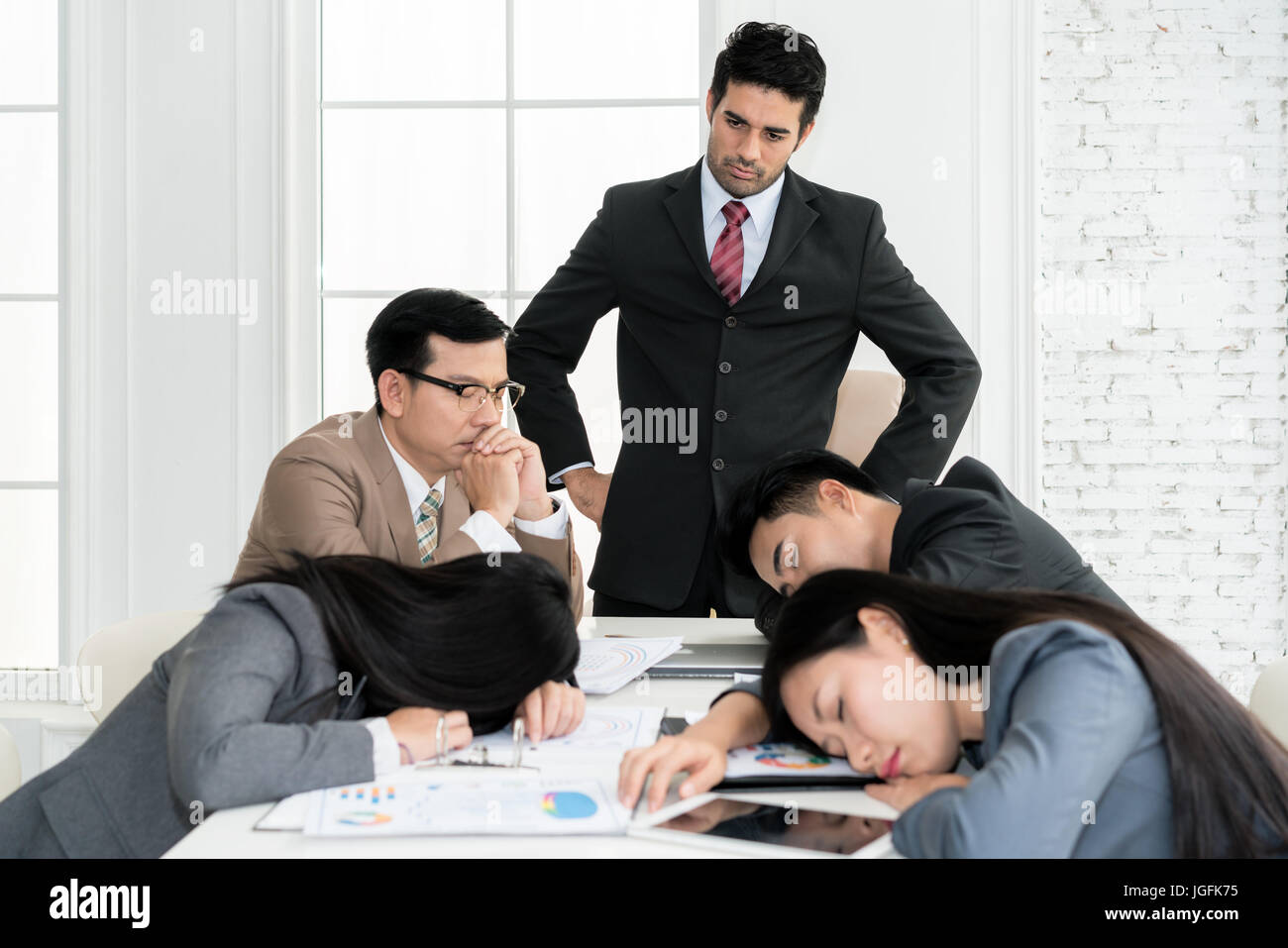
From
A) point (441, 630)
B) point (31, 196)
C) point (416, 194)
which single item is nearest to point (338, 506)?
point (441, 630)

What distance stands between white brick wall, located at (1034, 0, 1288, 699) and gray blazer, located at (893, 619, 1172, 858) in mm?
2609

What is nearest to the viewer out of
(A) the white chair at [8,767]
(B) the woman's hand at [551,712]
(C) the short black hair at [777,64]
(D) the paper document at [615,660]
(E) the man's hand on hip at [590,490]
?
(B) the woman's hand at [551,712]

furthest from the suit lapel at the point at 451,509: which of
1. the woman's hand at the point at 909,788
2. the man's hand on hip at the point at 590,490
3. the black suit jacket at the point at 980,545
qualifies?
the woman's hand at the point at 909,788

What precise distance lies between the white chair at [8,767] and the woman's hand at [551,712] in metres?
0.73

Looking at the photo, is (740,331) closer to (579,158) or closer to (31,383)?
(579,158)

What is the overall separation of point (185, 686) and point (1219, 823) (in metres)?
1.00

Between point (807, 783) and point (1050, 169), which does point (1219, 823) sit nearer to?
point (807, 783)

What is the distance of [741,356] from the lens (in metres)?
2.47

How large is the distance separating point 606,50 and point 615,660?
93.8 inches

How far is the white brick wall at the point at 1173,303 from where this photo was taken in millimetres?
3412

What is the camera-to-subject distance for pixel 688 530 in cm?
246

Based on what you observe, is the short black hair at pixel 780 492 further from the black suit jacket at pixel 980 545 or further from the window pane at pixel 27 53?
the window pane at pixel 27 53
